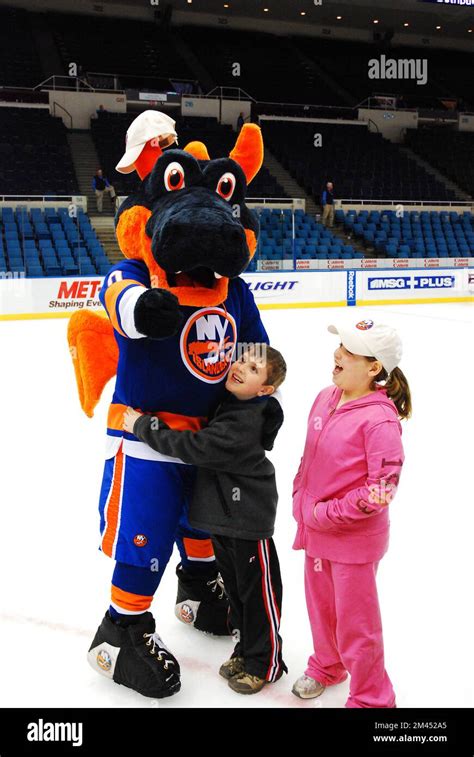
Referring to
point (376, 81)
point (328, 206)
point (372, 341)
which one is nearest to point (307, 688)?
point (372, 341)

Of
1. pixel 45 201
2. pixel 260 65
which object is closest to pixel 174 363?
pixel 45 201

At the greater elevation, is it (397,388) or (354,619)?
(397,388)

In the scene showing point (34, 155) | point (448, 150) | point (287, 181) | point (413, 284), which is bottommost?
point (413, 284)

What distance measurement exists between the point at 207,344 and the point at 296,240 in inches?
418

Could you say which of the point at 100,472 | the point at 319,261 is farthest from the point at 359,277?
the point at 100,472

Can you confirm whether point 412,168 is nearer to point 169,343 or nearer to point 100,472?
point 100,472

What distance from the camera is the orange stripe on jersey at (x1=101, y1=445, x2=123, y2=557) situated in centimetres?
191

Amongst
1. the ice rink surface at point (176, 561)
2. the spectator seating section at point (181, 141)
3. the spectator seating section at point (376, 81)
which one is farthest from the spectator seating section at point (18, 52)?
the ice rink surface at point (176, 561)

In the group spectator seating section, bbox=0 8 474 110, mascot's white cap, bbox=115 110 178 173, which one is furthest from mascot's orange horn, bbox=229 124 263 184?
spectator seating section, bbox=0 8 474 110

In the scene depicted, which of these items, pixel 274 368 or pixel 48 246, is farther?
pixel 48 246

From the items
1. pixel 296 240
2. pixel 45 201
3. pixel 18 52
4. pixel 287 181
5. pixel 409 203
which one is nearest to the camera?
pixel 296 240

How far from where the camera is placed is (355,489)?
5.33 feet

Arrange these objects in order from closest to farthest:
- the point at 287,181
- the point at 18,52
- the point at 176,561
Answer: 1. the point at 176,561
2. the point at 287,181
3. the point at 18,52

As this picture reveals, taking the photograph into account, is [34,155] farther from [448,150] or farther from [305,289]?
[448,150]
